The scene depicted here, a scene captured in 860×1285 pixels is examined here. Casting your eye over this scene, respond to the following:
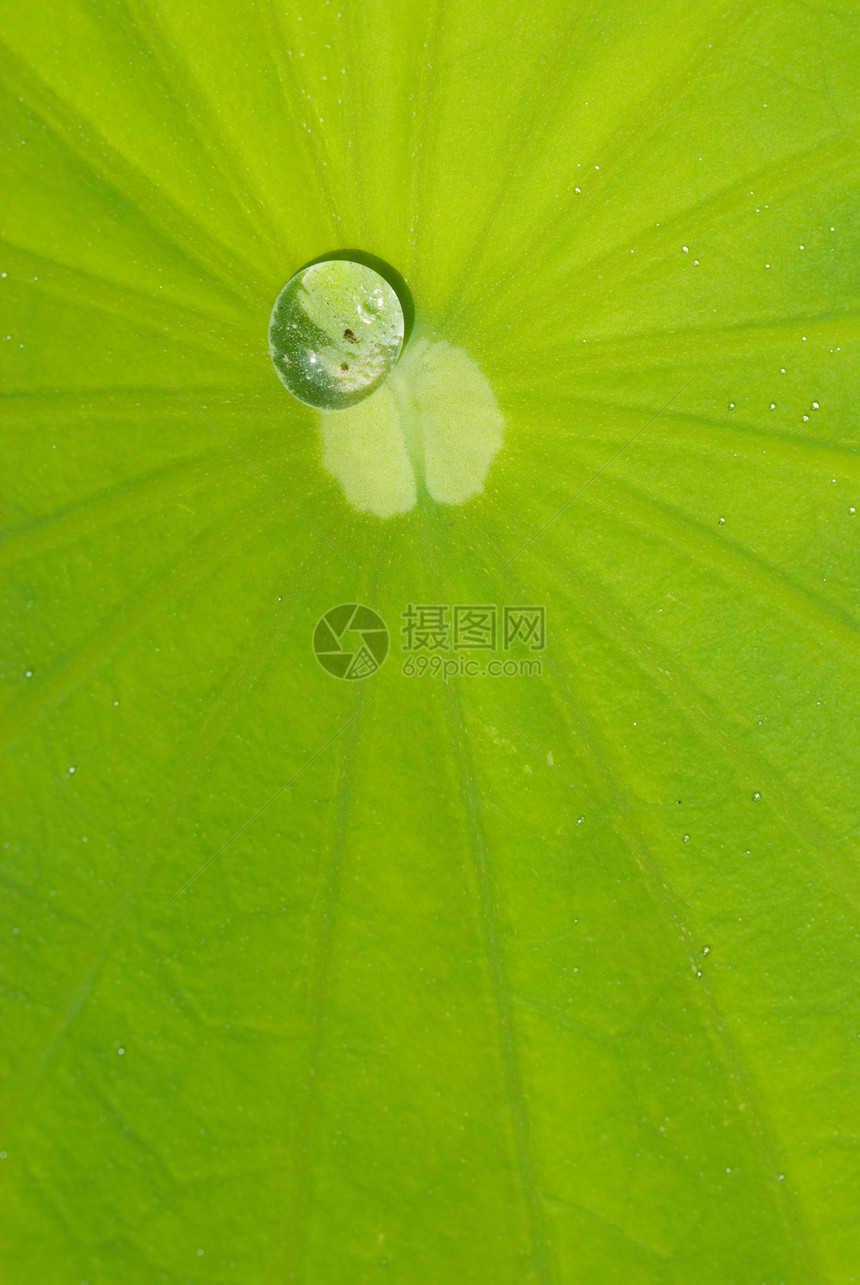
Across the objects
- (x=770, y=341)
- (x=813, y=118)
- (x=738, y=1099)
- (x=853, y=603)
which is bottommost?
(x=738, y=1099)

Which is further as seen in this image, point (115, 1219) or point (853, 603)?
point (853, 603)

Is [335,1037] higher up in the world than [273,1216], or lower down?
higher up

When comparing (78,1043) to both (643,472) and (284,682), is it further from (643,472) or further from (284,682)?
(643,472)

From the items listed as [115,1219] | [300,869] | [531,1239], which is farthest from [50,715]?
[531,1239]

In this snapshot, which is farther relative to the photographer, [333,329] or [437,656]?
[437,656]

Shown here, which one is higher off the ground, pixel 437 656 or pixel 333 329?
pixel 333 329
